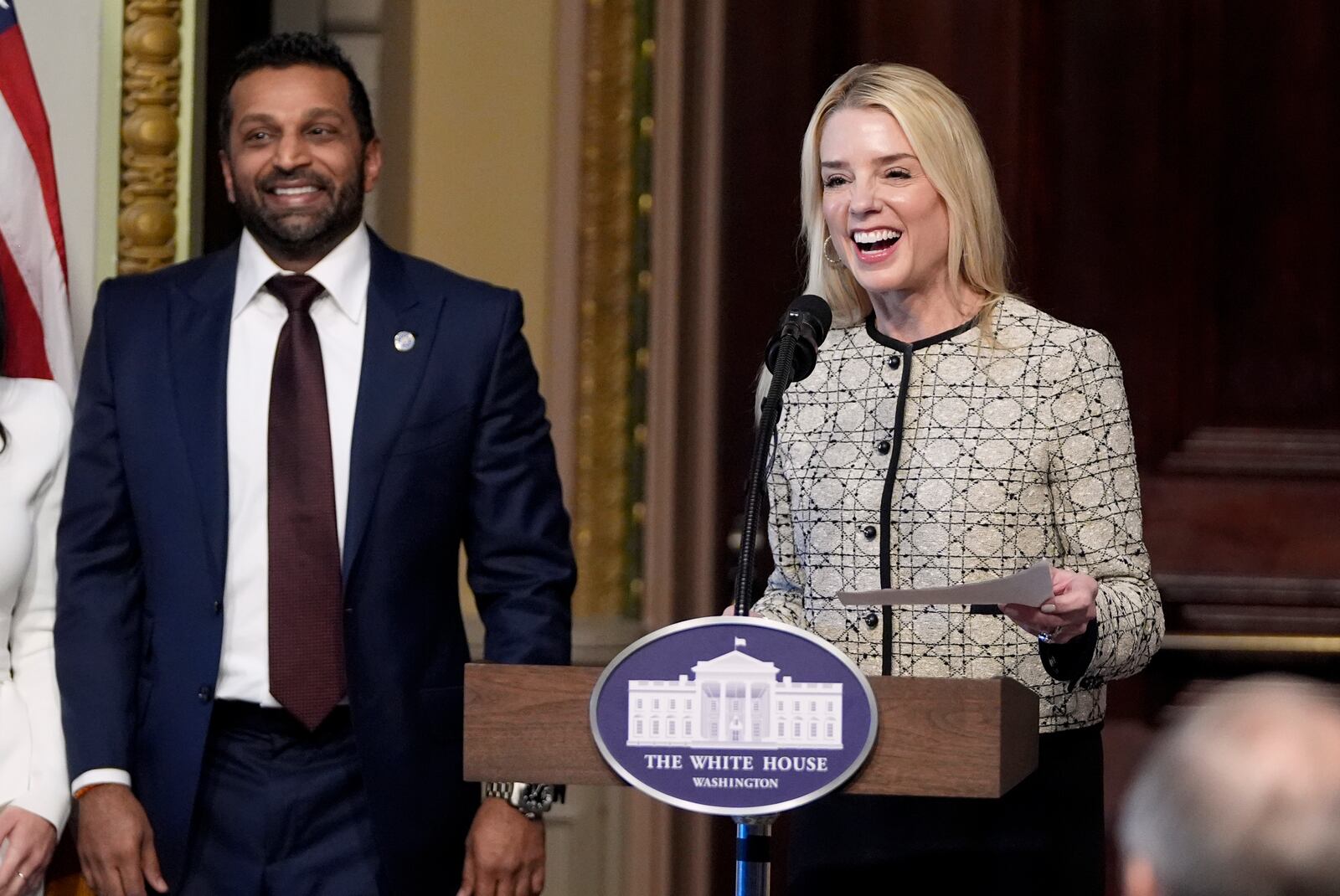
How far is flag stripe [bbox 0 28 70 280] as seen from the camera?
3.11m

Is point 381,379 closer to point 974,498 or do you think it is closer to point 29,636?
point 29,636

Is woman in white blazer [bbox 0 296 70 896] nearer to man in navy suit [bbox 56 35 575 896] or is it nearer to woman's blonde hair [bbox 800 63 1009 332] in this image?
man in navy suit [bbox 56 35 575 896]

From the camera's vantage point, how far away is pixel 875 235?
2.36 meters

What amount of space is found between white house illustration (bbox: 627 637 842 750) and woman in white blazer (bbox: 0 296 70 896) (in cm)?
108

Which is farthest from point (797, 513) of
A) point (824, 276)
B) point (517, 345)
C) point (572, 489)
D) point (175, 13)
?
point (175, 13)

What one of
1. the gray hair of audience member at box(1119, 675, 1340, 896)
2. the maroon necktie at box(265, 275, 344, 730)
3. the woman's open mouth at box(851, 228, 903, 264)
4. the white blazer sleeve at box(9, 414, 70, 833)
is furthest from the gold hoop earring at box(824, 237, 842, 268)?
the gray hair of audience member at box(1119, 675, 1340, 896)

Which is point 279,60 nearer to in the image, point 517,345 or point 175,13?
point 517,345

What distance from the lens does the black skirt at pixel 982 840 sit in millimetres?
2287

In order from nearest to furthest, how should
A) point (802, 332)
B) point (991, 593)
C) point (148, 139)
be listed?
point (991, 593) < point (802, 332) < point (148, 139)

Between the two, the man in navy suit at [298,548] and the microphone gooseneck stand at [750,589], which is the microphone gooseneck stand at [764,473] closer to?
the microphone gooseneck stand at [750,589]

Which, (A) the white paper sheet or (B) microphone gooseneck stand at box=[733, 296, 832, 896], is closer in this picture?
(A) the white paper sheet

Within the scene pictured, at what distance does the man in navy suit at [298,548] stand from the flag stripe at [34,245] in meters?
0.36

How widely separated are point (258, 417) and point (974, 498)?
2.92ft

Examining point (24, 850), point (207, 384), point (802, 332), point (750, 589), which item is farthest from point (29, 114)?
point (750, 589)
